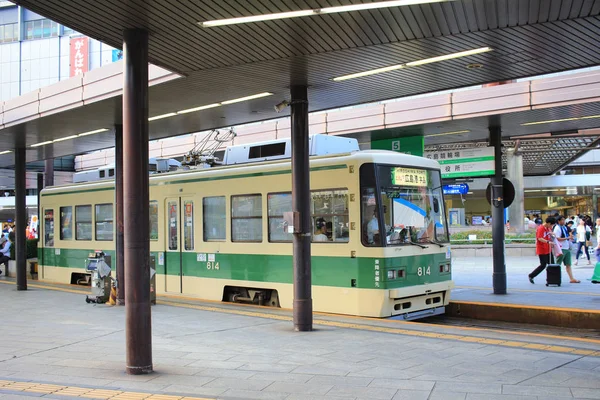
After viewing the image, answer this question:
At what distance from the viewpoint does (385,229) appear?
34.2 feet

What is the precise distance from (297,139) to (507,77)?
330cm

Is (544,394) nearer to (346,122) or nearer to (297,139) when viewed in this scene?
(297,139)

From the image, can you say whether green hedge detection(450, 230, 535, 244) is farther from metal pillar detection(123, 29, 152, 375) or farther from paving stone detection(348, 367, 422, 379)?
metal pillar detection(123, 29, 152, 375)

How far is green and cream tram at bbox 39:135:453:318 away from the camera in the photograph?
10.5 meters

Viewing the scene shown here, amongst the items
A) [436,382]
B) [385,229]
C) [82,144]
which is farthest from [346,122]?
[436,382]

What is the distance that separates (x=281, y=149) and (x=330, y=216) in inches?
82.7

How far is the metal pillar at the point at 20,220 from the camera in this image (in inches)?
617

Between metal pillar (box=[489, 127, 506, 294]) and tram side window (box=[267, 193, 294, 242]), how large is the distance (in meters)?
4.98

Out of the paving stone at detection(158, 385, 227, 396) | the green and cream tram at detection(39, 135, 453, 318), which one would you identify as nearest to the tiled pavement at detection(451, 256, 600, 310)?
the green and cream tram at detection(39, 135, 453, 318)

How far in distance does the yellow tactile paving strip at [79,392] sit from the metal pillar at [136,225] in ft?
2.48

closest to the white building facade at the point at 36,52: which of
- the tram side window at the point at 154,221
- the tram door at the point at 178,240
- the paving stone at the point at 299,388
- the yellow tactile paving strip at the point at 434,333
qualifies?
the tram side window at the point at 154,221

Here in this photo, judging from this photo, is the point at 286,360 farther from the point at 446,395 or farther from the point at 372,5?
the point at 372,5

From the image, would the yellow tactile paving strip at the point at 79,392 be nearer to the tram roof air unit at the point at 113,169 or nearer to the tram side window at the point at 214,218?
the tram side window at the point at 214,218

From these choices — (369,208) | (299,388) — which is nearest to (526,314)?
(369,208)
